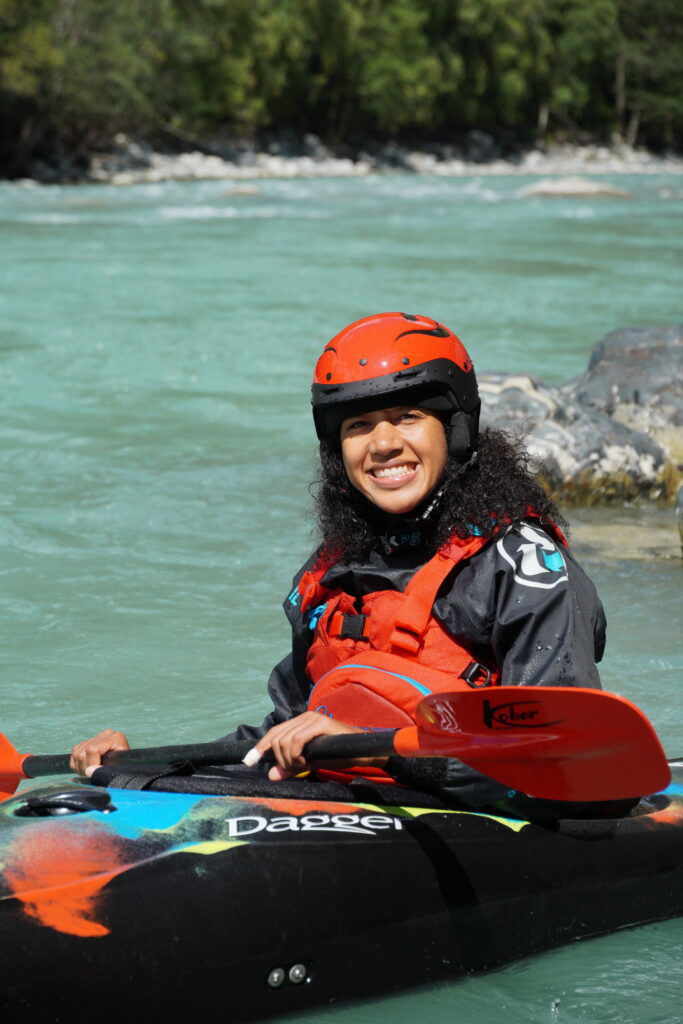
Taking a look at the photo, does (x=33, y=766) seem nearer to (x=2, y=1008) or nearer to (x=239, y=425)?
(x=2, y=1008)

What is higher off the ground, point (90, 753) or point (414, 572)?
point (414, 572)

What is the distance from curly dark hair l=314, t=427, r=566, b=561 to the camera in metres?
2.29

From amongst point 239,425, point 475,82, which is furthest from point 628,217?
point 475,82

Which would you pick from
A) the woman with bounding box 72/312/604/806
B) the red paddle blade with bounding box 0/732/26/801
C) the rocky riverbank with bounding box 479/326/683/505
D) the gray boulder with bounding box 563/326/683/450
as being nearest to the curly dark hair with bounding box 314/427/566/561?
the woman with bounding box 72/312/604/806

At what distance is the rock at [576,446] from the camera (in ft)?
17.7

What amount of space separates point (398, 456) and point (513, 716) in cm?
56

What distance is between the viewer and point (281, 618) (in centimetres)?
412

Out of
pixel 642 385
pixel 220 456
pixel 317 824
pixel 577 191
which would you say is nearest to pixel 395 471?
pixel 317 824

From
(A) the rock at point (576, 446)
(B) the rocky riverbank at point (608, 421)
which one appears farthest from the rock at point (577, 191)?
(A) the rock at point (576, 446)

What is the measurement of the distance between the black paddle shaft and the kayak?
108 mm

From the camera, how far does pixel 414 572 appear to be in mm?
2289

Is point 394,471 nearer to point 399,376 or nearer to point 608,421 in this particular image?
point 399,376

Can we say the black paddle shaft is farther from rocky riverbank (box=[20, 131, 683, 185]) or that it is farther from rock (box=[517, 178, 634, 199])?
rocky riverbank (box=[20, 131, 683, 185])

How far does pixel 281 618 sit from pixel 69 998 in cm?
231
